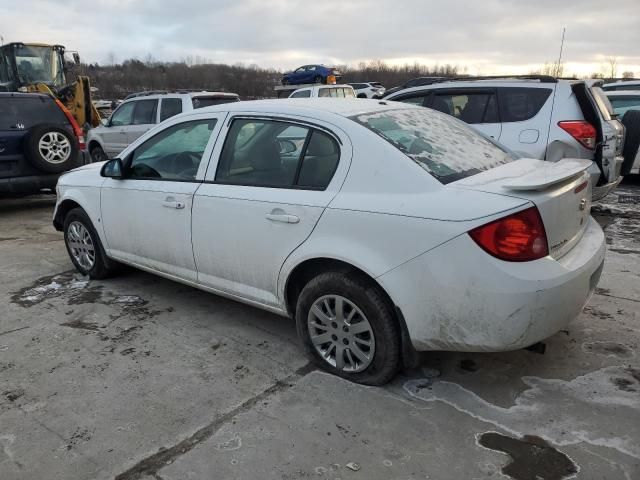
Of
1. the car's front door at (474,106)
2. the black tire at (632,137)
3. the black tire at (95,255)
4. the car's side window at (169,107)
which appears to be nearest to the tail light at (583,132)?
the car's front door at (474,106)

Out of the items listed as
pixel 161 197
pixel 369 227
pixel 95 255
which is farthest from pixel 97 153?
pixel 369 227

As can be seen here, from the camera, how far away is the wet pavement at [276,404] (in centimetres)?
247

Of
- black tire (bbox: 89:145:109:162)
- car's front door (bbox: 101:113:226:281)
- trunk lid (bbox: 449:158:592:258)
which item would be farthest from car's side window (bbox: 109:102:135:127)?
trunk lid (bbox: 449:158:592:258)

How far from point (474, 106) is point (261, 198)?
434 centimetres

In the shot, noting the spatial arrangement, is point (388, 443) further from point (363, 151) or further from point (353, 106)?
point (353, 106)

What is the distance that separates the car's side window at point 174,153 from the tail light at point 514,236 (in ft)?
6.89

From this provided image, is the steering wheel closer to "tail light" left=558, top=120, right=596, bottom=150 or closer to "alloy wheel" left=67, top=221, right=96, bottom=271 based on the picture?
"alloy wheel" left=67, top=221, right=96, bottom=271

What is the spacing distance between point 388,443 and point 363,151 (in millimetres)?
1521

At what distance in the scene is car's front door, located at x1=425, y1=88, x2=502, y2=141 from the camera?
21.2ft

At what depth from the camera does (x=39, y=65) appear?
15.9 meters

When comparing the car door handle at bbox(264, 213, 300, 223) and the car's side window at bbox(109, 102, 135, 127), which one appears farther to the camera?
the car's side window at bbox(109, 102, 135, 127)

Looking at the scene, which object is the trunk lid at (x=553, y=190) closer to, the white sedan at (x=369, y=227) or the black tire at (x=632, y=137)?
the white sedan at (x=369, y=227)

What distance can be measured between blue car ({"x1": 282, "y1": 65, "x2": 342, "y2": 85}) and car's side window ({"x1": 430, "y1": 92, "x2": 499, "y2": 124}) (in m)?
23.7

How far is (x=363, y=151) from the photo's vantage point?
2.99m
